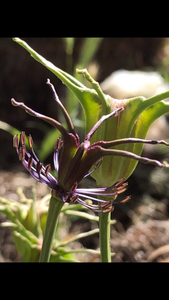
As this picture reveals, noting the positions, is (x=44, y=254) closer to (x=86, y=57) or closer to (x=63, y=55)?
(x=86, y=57)

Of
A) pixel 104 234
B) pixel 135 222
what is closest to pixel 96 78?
pixel 135 222

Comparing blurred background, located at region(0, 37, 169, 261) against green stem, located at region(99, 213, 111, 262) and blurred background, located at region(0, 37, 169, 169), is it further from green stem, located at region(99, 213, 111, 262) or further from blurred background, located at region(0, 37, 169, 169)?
green stem, located at region(99, 213, 111, 262)

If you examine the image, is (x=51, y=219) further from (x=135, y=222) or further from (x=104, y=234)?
(x=135, y=222)

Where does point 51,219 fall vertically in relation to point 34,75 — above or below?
below

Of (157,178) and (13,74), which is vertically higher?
(13,74)

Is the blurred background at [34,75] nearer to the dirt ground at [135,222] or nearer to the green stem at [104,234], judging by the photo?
the dirt ground at [135,222]

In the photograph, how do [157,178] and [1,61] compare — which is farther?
[1,61]

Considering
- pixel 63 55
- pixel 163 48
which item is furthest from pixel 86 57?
pixel 163 48

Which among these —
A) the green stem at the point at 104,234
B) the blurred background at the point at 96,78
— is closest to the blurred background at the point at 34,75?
the blurred background at the point at 96,78

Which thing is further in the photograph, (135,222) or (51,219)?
(135,222)
